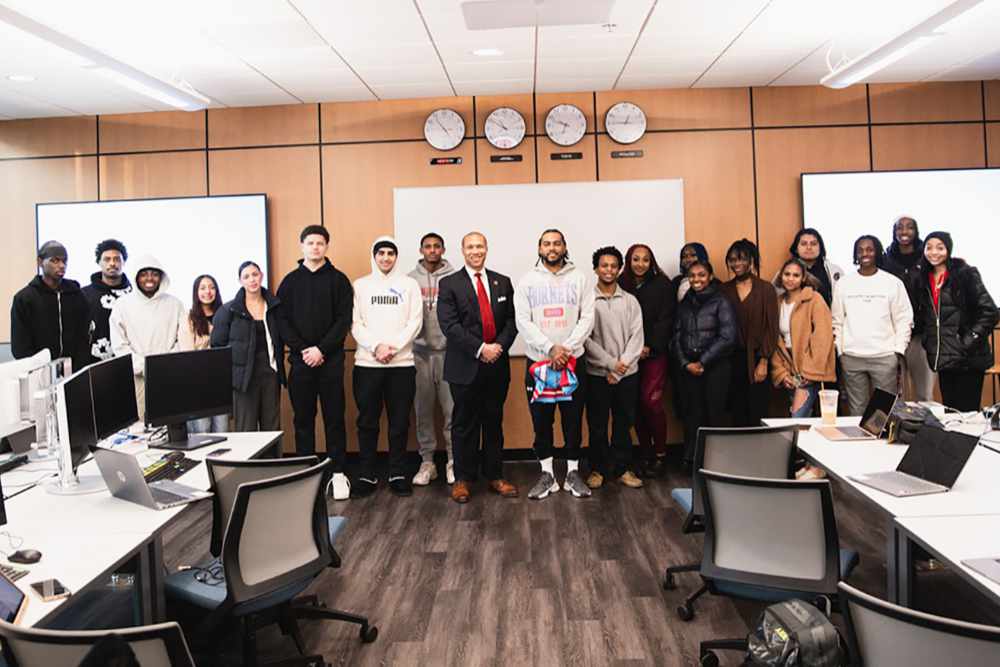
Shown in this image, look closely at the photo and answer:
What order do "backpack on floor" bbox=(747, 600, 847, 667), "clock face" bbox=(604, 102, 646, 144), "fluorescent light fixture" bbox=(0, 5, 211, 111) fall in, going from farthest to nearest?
"clock face" bbox=(604, 102, 646, 144) → "fluorescent light fixture" bbox=(0, 5, 211, 111) → "backpack on floor" bbox=(747, 600, 847, 667)

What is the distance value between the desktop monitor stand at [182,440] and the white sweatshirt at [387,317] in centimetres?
145

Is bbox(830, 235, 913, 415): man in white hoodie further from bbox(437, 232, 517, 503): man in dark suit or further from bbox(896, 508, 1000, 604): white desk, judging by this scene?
bbox(896, 508, 1000, 604): white desk

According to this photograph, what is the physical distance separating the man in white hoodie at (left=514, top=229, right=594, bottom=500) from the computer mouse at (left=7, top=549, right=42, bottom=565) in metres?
2.97

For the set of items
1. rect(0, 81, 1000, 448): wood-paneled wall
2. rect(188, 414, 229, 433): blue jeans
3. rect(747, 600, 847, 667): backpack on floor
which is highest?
rect(0, 81, 1000, 448): wood-paneled wall

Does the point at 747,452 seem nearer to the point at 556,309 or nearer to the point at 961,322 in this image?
the point at 556,309

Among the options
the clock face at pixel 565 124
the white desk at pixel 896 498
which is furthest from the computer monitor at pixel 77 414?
the clock face at pixel 565 124

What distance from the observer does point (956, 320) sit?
4523 millimetres

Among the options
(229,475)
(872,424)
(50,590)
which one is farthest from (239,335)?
(872,424)

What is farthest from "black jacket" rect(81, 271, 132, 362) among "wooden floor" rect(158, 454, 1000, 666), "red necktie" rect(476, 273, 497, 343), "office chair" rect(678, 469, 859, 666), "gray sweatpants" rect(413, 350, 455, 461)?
"office chair" rect(678, 469, 859, 666)

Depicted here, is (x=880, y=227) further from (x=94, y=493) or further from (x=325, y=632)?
(x=94, y=493)

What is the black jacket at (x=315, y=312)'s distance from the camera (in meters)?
4.64

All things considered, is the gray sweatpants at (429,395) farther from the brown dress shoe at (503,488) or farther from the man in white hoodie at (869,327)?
the man in white hoodie at (869,327)

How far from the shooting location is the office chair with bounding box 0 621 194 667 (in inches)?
50.7

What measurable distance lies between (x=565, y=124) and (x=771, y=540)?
4129 mm
